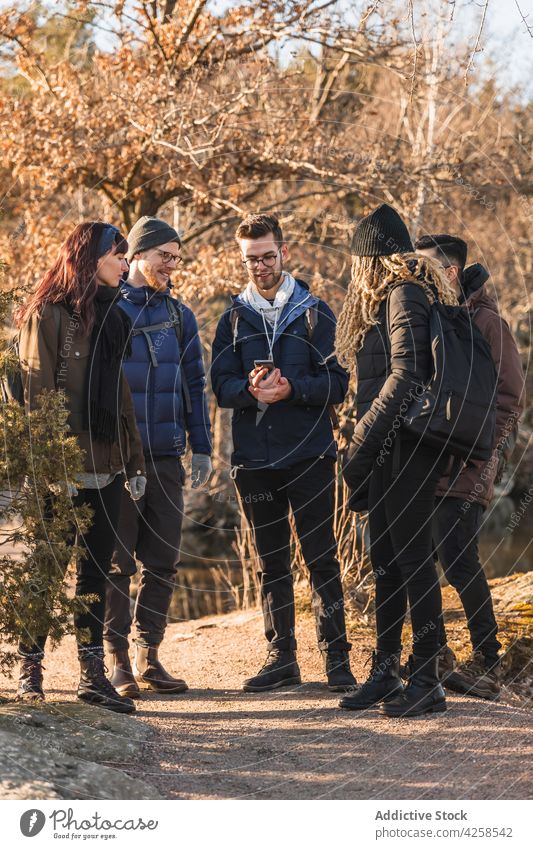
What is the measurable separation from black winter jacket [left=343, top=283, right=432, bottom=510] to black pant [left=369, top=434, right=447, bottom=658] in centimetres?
10

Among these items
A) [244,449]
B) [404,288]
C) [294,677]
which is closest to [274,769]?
[294,677]

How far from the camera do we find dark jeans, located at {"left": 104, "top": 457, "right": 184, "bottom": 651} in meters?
5.63

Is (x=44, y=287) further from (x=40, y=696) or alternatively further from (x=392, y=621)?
(x=392, y=621)

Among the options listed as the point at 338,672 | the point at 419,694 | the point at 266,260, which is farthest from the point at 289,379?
the point at 419,694

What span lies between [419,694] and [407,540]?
2.56 ft

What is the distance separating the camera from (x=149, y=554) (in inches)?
227

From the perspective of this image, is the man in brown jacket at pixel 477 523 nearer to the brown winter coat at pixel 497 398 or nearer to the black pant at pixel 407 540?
the brown winter coat at pixel 497 398

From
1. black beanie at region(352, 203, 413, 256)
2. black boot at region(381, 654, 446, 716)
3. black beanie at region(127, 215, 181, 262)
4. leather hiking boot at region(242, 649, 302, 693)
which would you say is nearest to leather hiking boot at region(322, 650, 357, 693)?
leather hiking boot at region(242, 649, 302, 693)

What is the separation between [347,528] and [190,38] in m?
4.63

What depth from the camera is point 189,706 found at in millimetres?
5398

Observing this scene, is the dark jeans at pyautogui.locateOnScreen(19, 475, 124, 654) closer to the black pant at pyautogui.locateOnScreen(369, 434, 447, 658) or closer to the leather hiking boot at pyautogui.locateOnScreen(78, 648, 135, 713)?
the leather hiking boot at pyautogui.locateOnScreen(78, 648, 135, 713)

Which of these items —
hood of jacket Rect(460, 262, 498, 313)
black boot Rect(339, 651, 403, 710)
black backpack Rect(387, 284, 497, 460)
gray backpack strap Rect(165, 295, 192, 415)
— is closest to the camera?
black backpack Rect(387, 284, 497, 460)

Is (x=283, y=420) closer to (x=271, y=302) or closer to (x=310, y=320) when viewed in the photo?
(x=310, y=320)

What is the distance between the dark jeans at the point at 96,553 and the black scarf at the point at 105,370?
285 mm
